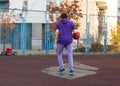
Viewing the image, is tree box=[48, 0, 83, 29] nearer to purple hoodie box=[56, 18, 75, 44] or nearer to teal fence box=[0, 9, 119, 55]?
teal fence box=[0, 9, 119, 55]

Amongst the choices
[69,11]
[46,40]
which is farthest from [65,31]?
[69,11]

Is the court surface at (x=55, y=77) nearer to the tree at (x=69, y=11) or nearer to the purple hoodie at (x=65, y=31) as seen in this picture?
the purple hoodie at (x=65, y=31)

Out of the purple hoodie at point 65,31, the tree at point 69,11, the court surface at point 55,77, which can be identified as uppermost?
the tree at point 69,11

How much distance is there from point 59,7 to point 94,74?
20.3 m

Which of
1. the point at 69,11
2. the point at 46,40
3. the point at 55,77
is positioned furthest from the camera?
the point at 69,11

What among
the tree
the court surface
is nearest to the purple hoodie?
the court surface

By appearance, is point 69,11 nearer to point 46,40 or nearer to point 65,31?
point 46,40

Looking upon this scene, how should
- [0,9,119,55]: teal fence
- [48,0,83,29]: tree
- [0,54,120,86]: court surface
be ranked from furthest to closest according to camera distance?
[48,0,83,29]: tree → [0,9,119,55]: teal fence → [0,54,120,86]: court surface

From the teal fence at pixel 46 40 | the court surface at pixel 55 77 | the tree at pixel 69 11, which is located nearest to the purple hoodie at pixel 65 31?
the court surface at pixel 55 77

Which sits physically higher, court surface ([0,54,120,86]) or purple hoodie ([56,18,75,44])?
purple hoodie ([56,18,75,44])

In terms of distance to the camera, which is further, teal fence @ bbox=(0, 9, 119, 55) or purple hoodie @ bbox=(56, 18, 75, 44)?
teal fence @ bbox=(0, 9, 119, 55)

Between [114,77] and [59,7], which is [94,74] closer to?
[114,77]

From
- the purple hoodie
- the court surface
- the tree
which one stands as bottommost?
the court surface

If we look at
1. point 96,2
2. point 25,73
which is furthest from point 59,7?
point 25,73
